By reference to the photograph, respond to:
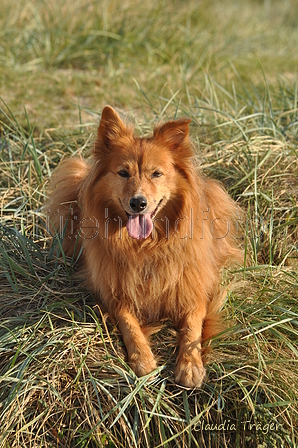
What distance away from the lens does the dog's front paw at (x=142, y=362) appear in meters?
3.15

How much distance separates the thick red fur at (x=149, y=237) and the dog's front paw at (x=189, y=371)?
0.01 meters

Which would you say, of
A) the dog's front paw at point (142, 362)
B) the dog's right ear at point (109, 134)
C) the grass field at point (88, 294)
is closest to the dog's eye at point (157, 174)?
the dog's right ear at point (109, 134)

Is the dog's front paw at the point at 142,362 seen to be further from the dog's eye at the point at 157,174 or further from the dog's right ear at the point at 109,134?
the dog's right ear at the point at 109,134

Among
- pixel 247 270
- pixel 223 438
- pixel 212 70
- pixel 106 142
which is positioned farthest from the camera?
pixel 212 70

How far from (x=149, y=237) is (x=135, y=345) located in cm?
71

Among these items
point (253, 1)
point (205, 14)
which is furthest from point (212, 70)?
point (253, 1)

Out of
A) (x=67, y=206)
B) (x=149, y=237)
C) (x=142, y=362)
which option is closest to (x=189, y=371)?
(x=142, y=362)

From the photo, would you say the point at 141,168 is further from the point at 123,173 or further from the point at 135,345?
the point at 135,345

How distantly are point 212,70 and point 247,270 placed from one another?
4539 mm

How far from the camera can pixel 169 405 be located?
309 centimetres

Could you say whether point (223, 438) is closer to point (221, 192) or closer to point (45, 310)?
point (45, 310)

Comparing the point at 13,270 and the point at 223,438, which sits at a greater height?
the point at 13,270

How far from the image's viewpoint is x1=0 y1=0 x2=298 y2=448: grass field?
3.02 metres

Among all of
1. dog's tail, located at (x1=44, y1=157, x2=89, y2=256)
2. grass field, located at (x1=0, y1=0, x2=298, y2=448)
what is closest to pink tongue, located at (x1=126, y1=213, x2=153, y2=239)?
grass field, located at (x1=0, y1=0, x2=298, y2=448)
